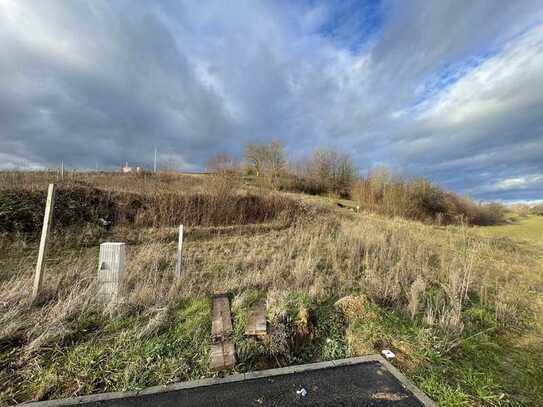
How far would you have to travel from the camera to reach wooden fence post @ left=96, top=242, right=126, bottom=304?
3.74 meters

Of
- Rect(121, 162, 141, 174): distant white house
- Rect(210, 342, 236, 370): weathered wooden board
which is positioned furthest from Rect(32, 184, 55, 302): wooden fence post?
Rect(121, 162, 141, 174): distant white house

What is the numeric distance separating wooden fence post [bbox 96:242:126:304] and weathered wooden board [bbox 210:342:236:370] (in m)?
1.90

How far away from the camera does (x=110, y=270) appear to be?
12.4 feet

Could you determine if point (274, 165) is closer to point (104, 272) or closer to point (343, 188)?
point (343, 188)

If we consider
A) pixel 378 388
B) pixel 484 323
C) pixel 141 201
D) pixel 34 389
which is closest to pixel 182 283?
pixel 34 389

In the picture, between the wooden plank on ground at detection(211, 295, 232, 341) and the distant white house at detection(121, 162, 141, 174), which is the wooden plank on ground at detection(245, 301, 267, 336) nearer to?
the wooden plank on ground at detection(211, 295, 232, 341)

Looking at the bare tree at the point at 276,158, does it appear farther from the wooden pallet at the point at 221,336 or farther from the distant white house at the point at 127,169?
the wooden pallet at the point at 221,336


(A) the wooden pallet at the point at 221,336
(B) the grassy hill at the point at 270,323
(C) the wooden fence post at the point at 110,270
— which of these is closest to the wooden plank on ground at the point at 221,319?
(A) the wooden pallet at the point at 221,336

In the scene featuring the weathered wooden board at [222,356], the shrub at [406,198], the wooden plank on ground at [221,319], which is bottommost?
the weathered wooden board at [222,356]

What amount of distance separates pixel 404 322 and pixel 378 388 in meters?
1.61

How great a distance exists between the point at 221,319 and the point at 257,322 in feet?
1.77

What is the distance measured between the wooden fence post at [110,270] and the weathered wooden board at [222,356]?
6.23ft

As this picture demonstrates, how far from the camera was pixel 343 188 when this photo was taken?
3186cm

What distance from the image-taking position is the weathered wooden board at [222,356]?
105 inches
